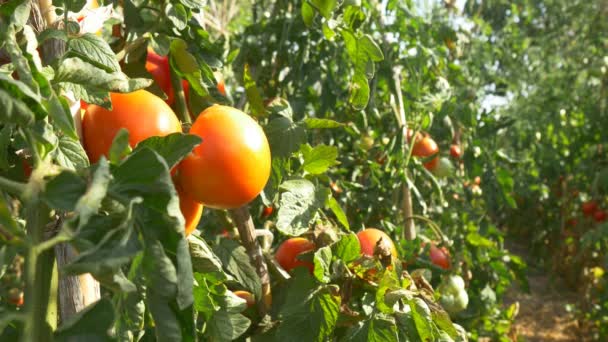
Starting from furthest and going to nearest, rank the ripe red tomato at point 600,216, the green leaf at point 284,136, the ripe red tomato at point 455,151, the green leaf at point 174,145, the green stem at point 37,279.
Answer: the ripe red tomato at point 600,216, the ripe red tomato at point 455,151, the green leaf at point 284,136, the green leaf at point 174,145, the green stem at point 37,279

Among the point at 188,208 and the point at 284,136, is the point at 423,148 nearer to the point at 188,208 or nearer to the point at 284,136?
the point at 284,136

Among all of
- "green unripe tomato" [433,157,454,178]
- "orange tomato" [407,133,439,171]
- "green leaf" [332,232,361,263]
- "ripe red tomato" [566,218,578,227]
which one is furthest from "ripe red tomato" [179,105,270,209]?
"ripe red tomato" [566,218,578,227]

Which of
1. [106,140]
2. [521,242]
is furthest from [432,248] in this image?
[521,242]

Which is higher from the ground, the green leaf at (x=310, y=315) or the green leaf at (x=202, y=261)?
the green leaf at (x=202, y=261)

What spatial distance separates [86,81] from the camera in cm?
54

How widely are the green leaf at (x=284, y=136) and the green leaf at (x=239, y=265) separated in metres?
0.15

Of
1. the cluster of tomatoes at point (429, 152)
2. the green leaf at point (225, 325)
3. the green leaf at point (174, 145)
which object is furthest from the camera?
the cluster of tomatoes at point (429, 152)

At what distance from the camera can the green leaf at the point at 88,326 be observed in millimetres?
420

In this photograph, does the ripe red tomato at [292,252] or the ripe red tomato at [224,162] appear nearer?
the ripe red tomato at [224,162]

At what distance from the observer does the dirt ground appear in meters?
4.45

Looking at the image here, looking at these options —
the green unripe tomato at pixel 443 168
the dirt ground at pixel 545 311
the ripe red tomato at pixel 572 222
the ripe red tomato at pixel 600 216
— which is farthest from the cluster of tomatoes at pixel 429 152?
the ripe red tomato at pixel 572 222

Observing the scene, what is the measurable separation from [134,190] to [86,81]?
0.45ft

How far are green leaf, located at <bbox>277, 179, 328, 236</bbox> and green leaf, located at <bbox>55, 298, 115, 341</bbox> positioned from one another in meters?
0.46

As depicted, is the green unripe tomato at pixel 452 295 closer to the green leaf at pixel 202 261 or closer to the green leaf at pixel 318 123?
the green leaf at pixel 318 123
